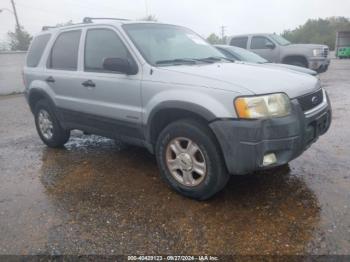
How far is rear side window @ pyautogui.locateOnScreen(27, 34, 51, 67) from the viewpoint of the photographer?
204 inches

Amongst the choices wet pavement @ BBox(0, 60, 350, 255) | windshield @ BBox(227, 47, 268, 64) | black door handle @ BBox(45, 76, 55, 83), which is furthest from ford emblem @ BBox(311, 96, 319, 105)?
windshield @ BBox(227, 47, 268, 64)

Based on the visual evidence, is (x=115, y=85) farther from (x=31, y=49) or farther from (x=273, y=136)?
(x=31, y=49)

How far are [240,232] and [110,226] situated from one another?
117 cm

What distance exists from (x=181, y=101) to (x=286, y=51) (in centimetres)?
1041

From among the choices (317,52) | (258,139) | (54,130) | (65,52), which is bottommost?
(317,52)

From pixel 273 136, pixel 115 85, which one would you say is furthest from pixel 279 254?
pixel 115 85

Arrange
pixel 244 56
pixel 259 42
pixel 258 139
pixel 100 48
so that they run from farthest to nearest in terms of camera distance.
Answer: pixel 259 42 → pixel 244 56 → pixel 100 48 → pixel 258 139

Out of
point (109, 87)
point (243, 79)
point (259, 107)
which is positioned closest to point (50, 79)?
point (109, 87)

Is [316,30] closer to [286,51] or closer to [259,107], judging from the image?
[286,51]

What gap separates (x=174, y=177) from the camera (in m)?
3.50

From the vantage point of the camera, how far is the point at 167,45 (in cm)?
398

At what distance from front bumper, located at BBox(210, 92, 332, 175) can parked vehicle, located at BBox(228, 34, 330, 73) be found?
1015cm

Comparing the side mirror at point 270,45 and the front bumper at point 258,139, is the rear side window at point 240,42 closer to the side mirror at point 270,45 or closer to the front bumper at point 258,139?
the side mirror at point 270,45

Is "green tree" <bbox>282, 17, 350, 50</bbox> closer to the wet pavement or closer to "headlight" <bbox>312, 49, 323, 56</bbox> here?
"headlight" <bbox>312, 49, 323, 56</bbox>
